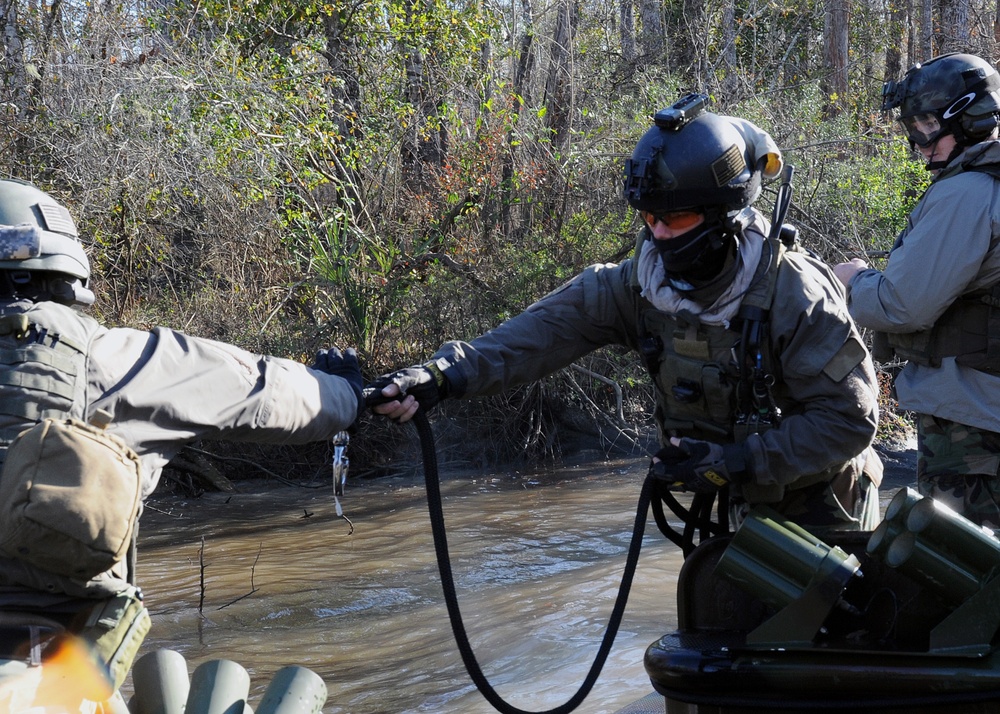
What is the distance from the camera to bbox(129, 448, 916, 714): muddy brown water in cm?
518

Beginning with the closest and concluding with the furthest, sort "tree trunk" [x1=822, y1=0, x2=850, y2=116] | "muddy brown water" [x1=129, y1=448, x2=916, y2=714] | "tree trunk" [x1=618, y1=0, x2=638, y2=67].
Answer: "muddy brown water" [x1=129, y1=448, x2=916, y2=714], "tree trunk" [x1=618, y1=0, x2=638, y2=67], "tree trunk" [x1=822, y1=0, x2=850, y2=116]

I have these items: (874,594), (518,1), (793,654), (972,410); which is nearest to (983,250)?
(972,410)

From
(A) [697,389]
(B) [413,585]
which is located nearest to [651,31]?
(B) [413,585]

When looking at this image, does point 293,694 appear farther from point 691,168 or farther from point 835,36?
point 835,36

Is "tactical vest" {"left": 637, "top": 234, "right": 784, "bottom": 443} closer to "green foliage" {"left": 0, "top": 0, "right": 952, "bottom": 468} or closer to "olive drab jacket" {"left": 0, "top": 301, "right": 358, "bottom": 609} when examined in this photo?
"olive drab jacket" {"left": 0, "top": 301, "right": 358, "bottom": 609}

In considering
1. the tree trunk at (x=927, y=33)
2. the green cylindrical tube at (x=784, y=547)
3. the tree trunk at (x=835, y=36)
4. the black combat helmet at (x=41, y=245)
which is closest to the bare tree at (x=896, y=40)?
the tree trunk at (x=835, y=36)

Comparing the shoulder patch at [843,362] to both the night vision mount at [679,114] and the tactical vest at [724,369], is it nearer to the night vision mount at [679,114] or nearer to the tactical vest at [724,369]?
the tactical vest at [724,369]

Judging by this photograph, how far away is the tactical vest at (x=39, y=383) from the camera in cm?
250

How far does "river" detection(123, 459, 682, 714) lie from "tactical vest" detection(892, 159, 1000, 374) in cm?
189

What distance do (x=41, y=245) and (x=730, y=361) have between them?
6.54 ft

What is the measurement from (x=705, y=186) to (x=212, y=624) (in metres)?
4.57

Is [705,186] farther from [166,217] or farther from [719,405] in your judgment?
[166,217]

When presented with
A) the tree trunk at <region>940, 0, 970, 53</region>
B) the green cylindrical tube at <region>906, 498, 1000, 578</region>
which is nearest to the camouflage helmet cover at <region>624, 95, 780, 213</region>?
the green cylindrical tube at <region>906, 498, 1000, 578</region>

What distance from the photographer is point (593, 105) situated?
12703mm
